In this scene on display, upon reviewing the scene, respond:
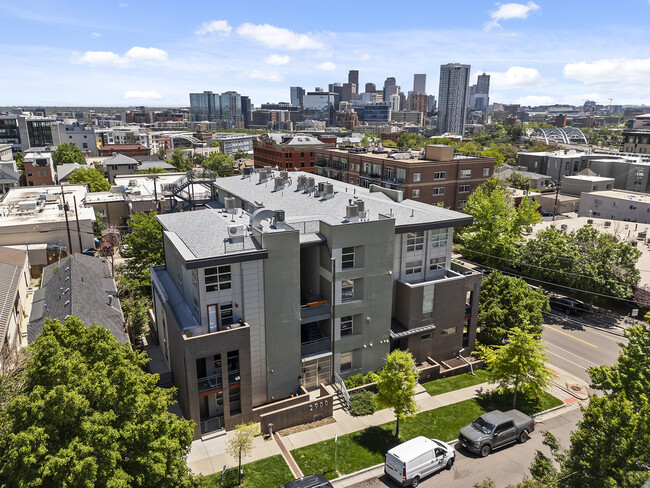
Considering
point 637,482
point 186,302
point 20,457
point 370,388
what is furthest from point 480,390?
point 20,457

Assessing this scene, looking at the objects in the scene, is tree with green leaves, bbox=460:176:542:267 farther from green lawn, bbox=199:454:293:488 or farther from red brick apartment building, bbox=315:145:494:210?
green lawn, bbox=199:454:293:488

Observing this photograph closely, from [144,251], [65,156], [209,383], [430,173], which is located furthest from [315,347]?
[65,156]

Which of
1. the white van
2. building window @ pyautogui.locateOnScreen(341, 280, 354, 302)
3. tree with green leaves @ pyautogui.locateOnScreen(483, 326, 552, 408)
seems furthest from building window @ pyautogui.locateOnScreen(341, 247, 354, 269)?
the white van

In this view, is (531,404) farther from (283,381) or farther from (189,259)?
(189,259)

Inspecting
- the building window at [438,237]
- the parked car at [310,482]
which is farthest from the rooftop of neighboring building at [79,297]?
the building window at [438,237]

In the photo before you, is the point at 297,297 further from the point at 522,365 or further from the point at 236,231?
the point at 522,365

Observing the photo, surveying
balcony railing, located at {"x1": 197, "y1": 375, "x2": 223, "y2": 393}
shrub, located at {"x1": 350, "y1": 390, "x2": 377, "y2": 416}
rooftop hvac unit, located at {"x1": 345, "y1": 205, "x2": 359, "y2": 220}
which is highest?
rooftop hvac unit, located at {"x1": 345, "y1": 205, "x2": 359, "y2": 220}
